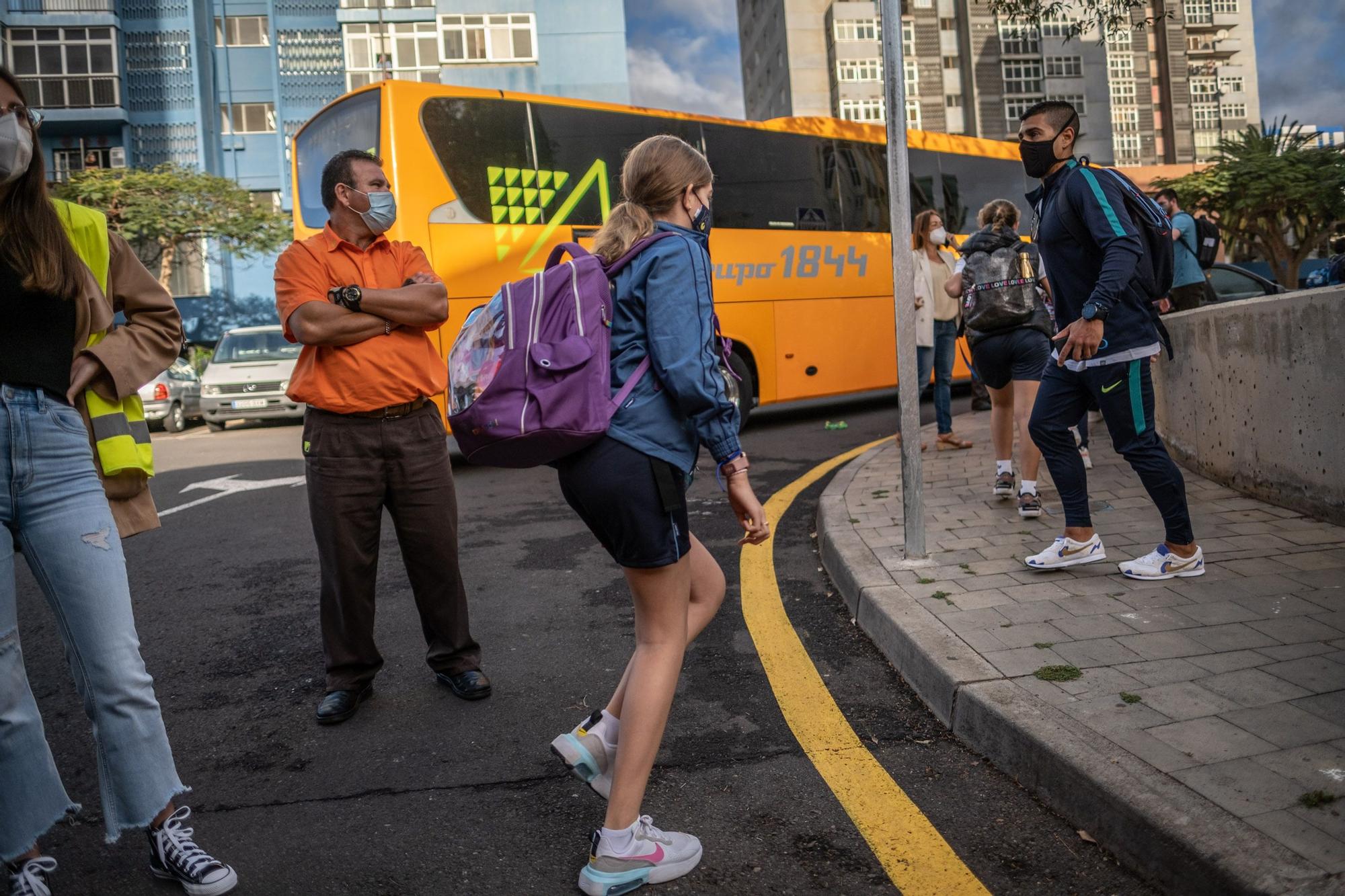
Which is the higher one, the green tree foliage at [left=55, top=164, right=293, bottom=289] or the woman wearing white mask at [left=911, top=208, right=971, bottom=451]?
the green tree foliage at [left=55, top=164, right=293, bottom=289]

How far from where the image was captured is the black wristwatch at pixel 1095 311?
427 cm

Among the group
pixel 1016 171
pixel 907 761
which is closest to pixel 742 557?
pixel 907 761

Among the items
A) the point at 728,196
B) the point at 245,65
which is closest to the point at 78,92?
the point at 245,65

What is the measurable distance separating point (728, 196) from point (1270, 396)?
278 inches

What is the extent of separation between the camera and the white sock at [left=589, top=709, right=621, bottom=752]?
271cm

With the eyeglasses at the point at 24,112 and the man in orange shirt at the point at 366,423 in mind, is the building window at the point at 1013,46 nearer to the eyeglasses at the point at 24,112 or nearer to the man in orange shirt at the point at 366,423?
the man in orange shirt at the point at 366,423

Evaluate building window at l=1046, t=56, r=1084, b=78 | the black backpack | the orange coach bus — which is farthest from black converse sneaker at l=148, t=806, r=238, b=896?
building window at l=1046, t=56, r=1084, b=78

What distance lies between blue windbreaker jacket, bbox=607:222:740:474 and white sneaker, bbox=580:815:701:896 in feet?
2.76

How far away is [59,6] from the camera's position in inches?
1307

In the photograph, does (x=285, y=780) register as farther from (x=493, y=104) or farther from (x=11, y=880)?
(x=493, y=104)

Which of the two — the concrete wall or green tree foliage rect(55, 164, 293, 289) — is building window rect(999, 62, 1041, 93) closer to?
green tree foliage rect(55, 164, 293, 289)

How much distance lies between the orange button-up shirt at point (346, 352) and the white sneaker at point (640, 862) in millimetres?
1727

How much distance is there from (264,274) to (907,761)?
34.9 meters

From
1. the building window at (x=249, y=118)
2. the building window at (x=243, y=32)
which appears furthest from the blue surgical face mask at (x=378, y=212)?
the building window at (x=243, y=32)
